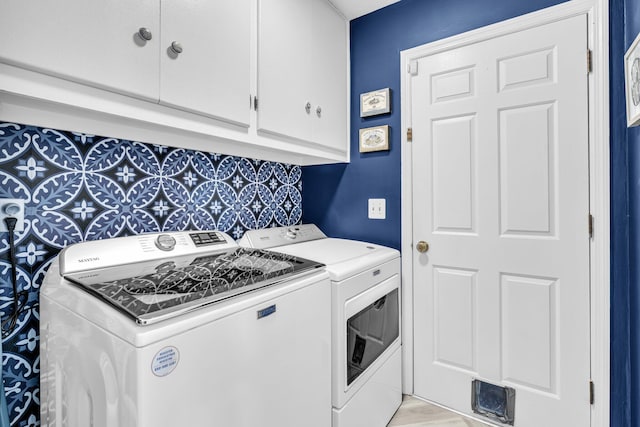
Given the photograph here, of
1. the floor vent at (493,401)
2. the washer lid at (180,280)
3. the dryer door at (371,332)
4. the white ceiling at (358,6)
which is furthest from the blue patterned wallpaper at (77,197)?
the floor vent at (493,401)

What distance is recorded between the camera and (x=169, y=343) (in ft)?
2.27

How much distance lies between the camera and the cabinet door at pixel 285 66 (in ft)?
4.59

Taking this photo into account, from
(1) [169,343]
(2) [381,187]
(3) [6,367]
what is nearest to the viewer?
(1) [169,343]

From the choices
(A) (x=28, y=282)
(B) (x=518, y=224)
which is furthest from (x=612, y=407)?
(A) (x=28, y=282)

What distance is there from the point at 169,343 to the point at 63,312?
44cm

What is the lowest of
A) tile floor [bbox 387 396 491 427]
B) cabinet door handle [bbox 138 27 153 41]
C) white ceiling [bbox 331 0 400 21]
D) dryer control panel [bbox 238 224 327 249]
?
tile floor [bbox 387 396 491 427]

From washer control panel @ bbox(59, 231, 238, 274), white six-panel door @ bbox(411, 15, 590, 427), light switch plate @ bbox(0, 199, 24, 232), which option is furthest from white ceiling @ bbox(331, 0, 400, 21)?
light switch plate @ bbox(0, 199, 24, 232)

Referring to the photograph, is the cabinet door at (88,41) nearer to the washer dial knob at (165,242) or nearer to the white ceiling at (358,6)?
the washer dial knob at (165,242)

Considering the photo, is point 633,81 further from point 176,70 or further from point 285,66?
point 176,70

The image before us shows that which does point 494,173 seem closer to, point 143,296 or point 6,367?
point 143,296

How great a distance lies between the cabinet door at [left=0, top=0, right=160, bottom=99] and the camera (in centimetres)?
75

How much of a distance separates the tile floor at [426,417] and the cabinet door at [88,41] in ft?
6.45

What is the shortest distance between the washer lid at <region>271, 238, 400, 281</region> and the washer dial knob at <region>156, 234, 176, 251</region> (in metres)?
0.55

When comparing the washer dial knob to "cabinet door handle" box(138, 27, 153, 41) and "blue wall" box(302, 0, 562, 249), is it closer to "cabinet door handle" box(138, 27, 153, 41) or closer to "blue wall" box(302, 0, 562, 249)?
"cabinet door handle" box(138, 27, 153, 41)
